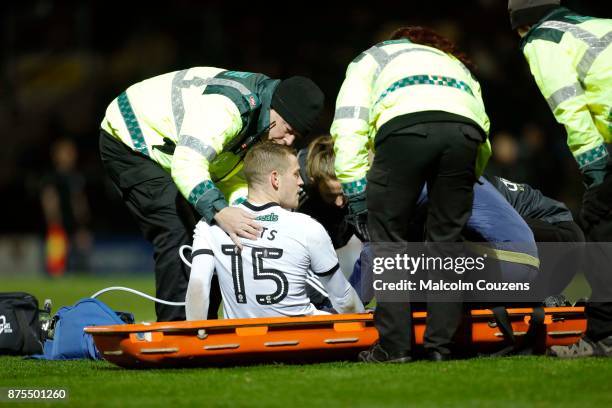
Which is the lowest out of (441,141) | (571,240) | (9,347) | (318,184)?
(9,347)

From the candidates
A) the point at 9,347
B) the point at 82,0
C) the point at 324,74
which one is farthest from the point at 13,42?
the point at 9,347

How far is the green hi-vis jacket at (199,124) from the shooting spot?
18.3 feet

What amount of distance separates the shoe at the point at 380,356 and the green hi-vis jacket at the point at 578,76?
1307 millimetres

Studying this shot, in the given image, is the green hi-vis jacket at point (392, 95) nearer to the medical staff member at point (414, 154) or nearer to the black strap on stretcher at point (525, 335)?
the medical staff member at point (414, 154)

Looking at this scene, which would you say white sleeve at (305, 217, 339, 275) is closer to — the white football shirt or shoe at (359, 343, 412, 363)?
the white football shirt

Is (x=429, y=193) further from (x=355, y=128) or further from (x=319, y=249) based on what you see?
(x=319, y=249)

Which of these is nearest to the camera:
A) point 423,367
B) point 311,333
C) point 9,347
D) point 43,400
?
point 43,400

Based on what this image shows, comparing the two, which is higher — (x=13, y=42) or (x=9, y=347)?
(x=13, y=42)

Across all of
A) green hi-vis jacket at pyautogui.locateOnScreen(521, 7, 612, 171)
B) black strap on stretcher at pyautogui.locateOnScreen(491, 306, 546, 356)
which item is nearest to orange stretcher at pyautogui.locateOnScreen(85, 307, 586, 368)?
black strap on stretcher at pyautogui.locateOnScreen(491, 306, 546, 356)

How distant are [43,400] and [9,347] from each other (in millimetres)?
2087

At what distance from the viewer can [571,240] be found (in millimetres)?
6617

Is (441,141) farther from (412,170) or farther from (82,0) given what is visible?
(82,0)

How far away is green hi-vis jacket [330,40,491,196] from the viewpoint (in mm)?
5164

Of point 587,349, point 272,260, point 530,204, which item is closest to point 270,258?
point 272,260
